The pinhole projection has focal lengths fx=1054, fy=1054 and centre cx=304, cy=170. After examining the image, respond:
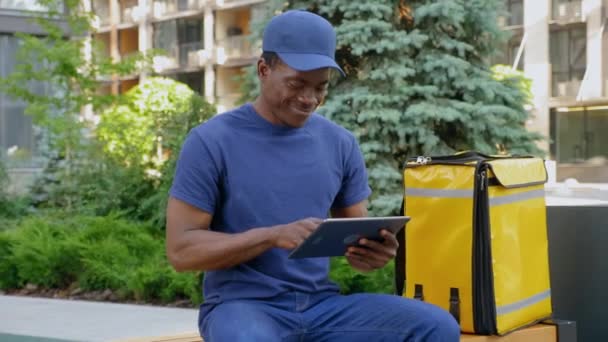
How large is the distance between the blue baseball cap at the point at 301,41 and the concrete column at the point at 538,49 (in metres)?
34.3

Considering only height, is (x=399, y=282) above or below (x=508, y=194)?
below

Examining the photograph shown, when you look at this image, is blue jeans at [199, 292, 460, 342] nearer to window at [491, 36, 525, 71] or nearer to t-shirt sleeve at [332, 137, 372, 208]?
t-shirt sleeve at [332, 137, 372, 208]

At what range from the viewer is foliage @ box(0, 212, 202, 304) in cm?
880

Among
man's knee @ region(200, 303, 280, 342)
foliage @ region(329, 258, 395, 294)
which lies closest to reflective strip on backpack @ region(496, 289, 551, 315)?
man's knee @ region(200, 303, 280, 342)

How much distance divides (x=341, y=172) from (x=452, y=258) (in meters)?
0.78

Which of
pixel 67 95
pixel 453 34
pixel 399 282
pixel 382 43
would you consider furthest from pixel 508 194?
pixel 67 95

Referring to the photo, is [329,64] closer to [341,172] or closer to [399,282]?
[341,172]

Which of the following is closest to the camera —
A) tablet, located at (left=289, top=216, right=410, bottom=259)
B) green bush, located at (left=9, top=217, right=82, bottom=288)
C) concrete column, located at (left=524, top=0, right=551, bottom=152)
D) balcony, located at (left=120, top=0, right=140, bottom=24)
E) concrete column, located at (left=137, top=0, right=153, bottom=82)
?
tablet, located at (left=289, top=216, right=410, bottom=259)

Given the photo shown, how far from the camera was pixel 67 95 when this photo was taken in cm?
1673

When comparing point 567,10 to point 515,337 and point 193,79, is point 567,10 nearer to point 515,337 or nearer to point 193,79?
point 193,79

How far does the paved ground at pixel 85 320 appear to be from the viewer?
7.07 metres

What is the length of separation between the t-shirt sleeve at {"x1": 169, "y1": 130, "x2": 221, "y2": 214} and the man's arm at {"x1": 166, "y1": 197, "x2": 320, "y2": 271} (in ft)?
0.09

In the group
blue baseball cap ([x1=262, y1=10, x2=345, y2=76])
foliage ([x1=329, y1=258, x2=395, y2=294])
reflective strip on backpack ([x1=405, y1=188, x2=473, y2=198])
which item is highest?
blue baseball cap ([x1=262, y1=10, x2=345, y2=76])

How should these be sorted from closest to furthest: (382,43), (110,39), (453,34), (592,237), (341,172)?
(341,172) < (592,237) < (382,43) < (453,34) < (110,39)
